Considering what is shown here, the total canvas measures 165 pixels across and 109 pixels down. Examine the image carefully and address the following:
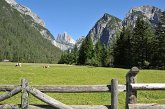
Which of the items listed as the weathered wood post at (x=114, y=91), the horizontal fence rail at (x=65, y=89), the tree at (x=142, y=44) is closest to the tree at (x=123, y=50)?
the tree at (x=142, y=44)

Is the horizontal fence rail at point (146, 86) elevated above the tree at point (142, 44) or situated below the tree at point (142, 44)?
below

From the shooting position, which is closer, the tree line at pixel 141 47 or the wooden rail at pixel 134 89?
the wooden rail at pixel 134 89

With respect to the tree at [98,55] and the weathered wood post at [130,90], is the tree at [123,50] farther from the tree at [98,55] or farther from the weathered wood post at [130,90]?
the weathered wood post at [130,90]

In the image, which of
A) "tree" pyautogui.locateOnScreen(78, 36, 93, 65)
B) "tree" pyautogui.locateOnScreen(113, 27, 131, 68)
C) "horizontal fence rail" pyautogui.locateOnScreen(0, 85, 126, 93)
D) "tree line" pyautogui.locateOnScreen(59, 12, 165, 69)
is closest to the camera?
"horizontal fence rail" pyautogui.locateOnScreen(0, 85, 126, 93)

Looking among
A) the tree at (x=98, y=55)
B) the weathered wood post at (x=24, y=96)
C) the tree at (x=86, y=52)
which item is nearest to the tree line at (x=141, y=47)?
the tree at (x=98, y=55)

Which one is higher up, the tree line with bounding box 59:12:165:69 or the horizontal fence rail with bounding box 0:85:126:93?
the tree line with bounding box 59:12:165:69

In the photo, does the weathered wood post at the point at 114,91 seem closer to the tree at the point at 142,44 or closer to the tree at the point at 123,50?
the tree at the point at 142,44

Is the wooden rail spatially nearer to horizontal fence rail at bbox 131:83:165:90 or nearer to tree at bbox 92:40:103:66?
horizontal fence rail at bbox 131:83:165:90

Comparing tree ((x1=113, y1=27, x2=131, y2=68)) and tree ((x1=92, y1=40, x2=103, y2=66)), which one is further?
tree ((x1=92, y1=40, x2=103, y2=66))

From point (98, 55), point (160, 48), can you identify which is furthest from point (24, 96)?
point (98, 55)

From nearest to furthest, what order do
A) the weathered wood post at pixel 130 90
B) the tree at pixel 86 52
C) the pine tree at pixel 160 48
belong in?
1. the weathered wood post at pixel 130 90
2. the pine tree at pixel 160 48
3. the tree at pixel 86 52

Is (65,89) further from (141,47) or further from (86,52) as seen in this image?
(86,52)

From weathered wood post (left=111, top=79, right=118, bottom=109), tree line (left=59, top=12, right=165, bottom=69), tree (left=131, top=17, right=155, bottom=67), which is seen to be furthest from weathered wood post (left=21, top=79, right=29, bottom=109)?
tree (left=131, top=17, right=155, bottom=67)

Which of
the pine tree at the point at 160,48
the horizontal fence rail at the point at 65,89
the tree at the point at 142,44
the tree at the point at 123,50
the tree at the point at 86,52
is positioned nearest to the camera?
the horizontal fence rail at the point at 65,89
